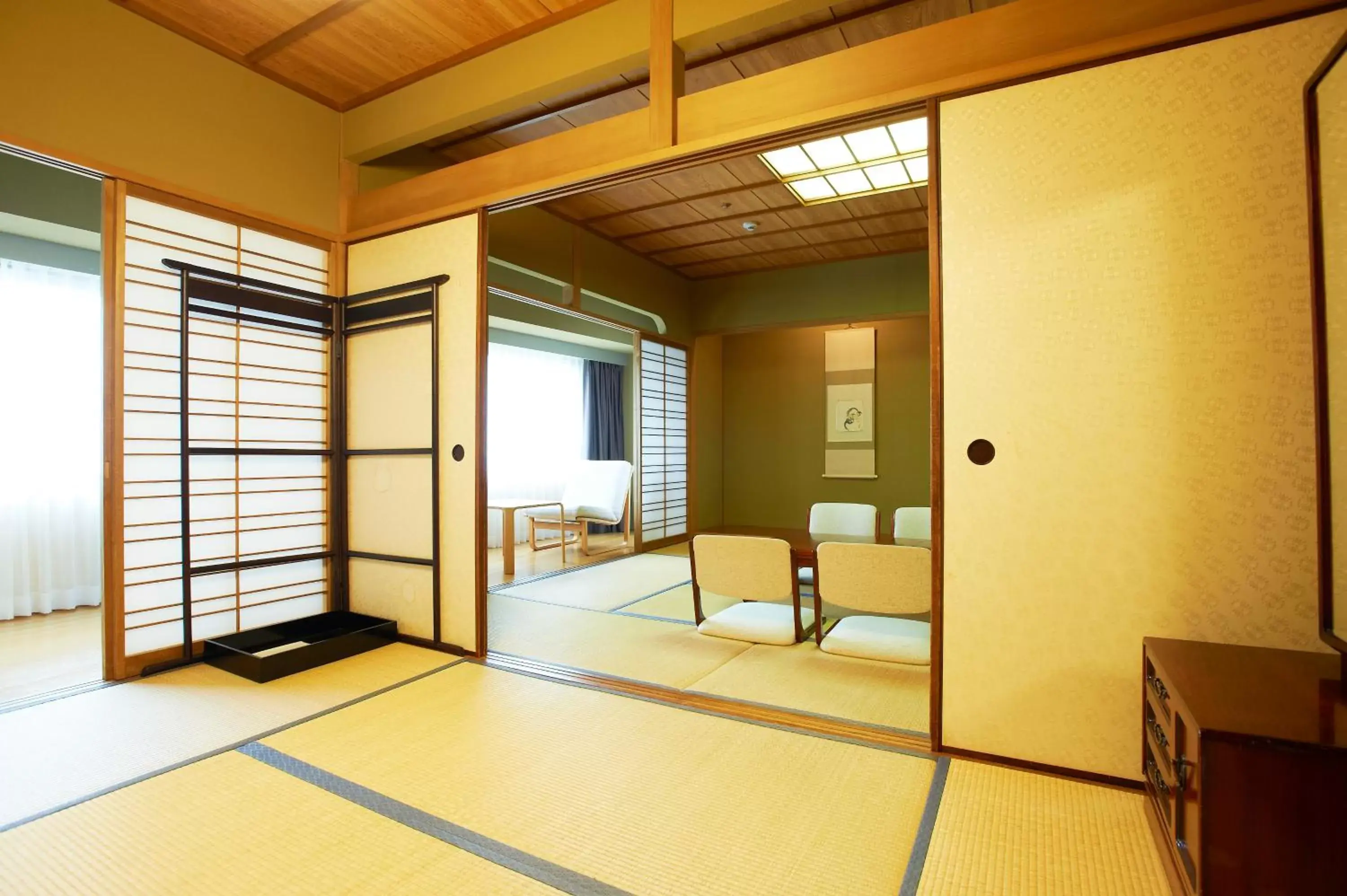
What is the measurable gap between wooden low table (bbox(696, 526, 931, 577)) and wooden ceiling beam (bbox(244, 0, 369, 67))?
2890mm

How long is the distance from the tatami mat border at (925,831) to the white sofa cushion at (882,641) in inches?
30.9

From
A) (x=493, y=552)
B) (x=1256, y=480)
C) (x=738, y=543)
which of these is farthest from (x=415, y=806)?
(x=493, y=552)

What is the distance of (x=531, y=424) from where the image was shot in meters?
7.69

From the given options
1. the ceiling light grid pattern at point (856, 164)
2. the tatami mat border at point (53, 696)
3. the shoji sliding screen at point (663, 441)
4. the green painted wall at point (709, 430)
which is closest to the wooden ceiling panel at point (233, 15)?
the ceiling light grid pattern at point (856, 164)

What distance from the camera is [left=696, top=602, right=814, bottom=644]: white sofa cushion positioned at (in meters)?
3.28

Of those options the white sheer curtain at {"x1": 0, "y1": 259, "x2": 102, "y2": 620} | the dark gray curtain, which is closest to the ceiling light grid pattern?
the white sheer curtain at {"x1": 0, "y1": 259, "x2": 102, "y2": 620}

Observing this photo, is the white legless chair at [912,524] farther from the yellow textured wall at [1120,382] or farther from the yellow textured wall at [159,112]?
the yellow textured wall at [159,112]

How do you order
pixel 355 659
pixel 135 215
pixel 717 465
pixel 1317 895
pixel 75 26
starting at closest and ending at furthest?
pixel 1317 895
pixel 75 26
pixel 135 215
pixel 355 659
pixel 717 465

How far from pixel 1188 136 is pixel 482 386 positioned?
2.82 metres

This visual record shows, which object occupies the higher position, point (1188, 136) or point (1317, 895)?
point (1188, 136)

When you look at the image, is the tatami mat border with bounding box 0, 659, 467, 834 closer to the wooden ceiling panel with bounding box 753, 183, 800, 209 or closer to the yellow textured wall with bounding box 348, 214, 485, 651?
the yellow textured wall with bounding box 348, 214, 485, 651

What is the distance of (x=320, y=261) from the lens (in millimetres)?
3641

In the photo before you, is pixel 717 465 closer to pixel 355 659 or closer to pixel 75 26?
pixel 355 659

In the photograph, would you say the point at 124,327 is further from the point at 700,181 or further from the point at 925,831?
the point at 925,831
